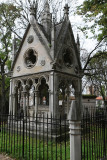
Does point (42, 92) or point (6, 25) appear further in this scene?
point (6, 25)

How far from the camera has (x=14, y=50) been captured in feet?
38.5

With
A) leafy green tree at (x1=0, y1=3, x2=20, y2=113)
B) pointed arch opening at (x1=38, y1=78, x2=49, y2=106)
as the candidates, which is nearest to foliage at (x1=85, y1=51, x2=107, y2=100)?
pointed arch opening at (x1=38, y1=78, x2=49, y2=106)

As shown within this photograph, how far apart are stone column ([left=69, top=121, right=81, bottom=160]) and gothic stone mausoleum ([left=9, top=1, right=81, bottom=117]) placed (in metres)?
4.54

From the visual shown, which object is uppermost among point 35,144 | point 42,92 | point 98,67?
point 98,67

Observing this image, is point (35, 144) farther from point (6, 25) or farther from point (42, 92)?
point (6, 25)

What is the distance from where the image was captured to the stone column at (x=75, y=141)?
12.7 feet

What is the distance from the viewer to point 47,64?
917 centimetres

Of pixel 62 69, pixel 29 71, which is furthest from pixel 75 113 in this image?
pixel 29 71

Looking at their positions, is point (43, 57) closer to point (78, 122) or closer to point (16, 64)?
point (16, 64)

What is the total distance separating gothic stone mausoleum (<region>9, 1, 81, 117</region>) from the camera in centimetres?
893

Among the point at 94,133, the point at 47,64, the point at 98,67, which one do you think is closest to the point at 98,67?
the point at 98,67

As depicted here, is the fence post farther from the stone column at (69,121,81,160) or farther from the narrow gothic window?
the narrow gothic window

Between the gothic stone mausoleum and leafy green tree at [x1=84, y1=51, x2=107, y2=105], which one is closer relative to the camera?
the gothic stone mausoleum

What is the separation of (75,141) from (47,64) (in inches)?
231
